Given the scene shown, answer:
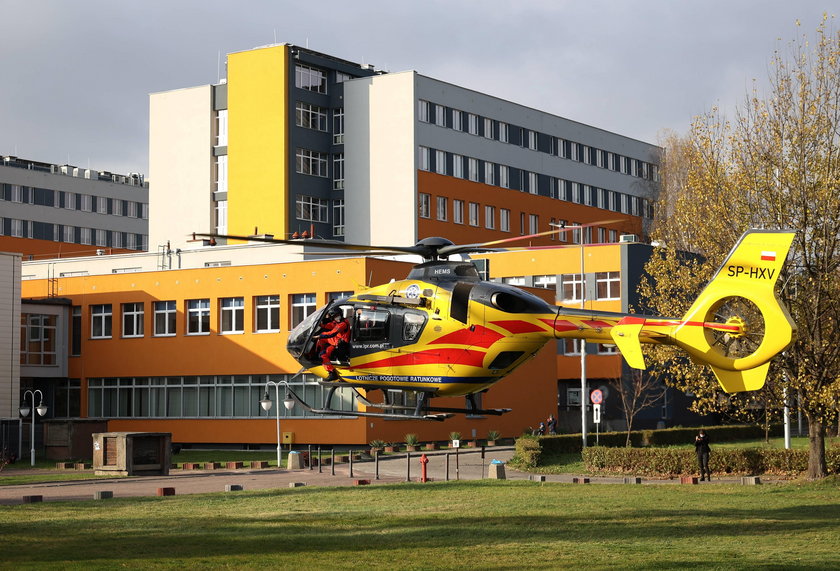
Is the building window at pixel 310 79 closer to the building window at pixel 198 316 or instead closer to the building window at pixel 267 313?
the building window at pixel 198 316

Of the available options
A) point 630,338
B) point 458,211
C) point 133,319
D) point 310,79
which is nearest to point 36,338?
point 133,319

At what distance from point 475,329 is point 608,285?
171ft

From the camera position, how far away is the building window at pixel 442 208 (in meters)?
82.6

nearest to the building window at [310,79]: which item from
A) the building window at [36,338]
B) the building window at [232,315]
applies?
the building window at [232,315]

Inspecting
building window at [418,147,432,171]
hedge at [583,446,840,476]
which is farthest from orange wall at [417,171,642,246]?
hedge at [583,446,840,476]

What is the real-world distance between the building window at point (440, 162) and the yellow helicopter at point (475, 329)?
187 ft

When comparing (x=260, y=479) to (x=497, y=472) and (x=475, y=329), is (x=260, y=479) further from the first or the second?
(x=475, y=329)

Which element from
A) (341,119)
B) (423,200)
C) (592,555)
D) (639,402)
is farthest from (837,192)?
(341,119)

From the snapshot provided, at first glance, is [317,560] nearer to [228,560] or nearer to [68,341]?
[228,560]

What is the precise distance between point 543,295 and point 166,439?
22.9 metres

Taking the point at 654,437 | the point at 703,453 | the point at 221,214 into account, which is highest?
the point at 221,214

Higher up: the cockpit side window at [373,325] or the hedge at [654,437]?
the cockpit side window at [373,325]

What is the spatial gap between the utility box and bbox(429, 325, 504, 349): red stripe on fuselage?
2864 centimetres

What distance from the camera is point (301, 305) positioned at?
211ft
